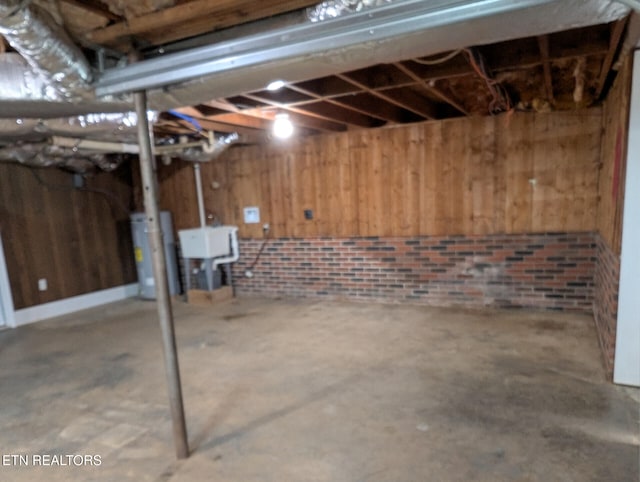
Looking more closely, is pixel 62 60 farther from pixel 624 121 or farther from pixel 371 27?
pixel 624 121

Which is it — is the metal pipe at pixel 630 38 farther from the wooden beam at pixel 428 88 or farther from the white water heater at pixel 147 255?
the white water heater at pixel 147 255

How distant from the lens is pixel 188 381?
318 cm

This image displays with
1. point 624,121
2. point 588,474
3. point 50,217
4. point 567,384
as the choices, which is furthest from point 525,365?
point 50,217

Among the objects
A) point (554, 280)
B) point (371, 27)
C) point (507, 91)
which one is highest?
point (507, 91)

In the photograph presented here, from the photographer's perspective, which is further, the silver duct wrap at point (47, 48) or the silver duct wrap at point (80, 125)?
the silver duct wrap at point (80, 125)

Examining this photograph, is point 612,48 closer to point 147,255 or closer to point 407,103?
point 407,103

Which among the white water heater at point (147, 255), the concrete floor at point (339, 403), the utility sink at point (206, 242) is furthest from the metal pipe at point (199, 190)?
the concrete floor at point (339, 403)

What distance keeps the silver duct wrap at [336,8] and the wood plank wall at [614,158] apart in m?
1.97

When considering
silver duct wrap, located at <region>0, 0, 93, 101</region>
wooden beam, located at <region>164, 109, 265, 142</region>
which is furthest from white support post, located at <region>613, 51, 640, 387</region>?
wooden beam, located at <region>164, 109, 265, 142</region>

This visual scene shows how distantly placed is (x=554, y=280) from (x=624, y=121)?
203 cm

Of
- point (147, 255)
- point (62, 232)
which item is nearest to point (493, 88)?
point (147, 255)

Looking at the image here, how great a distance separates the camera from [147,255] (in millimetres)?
6051

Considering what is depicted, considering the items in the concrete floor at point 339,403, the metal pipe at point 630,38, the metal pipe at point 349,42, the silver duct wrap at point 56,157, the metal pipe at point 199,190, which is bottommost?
the concrete floor at point 339,403

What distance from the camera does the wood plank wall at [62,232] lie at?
511 cm
